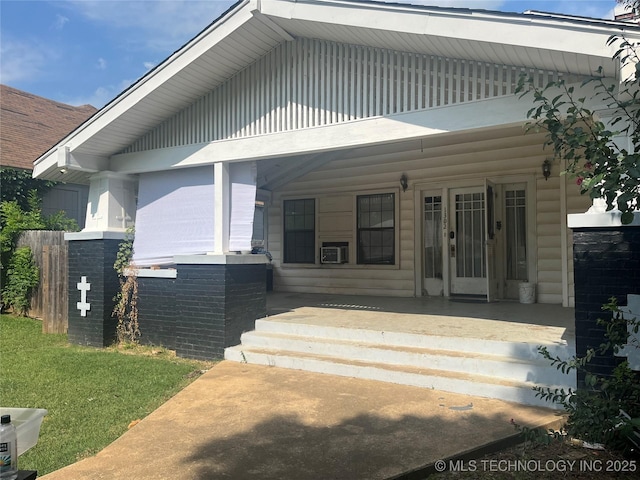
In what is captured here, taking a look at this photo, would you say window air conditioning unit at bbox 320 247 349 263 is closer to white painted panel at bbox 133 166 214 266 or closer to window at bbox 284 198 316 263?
window at bbox 284 198 316 263

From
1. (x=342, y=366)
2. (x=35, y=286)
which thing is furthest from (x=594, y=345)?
(x=35, y=286)

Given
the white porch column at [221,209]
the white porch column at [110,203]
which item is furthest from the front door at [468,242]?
the white porch column at [110,203]

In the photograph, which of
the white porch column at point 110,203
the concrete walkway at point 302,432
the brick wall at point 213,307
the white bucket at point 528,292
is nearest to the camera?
the concrete walkway at point 302,432

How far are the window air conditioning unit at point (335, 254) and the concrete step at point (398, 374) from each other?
4.13m

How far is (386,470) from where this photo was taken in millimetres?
3088

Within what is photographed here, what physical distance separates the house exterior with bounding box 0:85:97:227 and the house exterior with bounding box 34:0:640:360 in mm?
7043

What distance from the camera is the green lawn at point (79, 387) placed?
3.70m

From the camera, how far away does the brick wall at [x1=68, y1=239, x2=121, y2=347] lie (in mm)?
7113

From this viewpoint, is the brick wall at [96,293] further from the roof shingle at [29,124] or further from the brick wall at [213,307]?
the roof shingle at [29,124]

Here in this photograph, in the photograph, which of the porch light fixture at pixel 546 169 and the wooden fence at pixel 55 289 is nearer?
the porch light fixture at pixel 546 169

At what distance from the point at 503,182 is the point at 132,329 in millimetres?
6671

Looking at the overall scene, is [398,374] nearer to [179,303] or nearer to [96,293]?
[179,303]

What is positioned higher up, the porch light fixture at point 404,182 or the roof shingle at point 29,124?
the roof shingle at point 29,124

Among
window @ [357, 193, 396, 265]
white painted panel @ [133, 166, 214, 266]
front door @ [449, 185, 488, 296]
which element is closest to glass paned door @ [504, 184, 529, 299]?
front door @ [449, 185, 488, 296]
